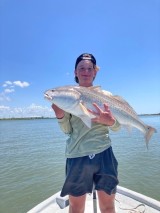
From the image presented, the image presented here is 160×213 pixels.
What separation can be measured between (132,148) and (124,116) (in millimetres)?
13972

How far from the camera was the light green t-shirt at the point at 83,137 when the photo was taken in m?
2.90

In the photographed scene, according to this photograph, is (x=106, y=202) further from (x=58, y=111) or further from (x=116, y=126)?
(x=58, y=111)

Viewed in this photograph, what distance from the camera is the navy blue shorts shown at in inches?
113

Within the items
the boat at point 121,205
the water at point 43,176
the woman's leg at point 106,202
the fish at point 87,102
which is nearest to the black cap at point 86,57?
the fish at point 87,102

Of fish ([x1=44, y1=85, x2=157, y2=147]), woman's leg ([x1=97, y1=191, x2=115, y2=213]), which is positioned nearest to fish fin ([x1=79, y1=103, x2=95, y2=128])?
fish ([x1=44, y1=85, x2=157, y2=147])

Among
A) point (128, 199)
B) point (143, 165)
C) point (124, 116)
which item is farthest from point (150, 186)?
point (124, 116)

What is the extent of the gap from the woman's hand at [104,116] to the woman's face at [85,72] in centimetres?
49

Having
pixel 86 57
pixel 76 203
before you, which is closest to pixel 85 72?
pixel 86 57

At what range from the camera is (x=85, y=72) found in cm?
309

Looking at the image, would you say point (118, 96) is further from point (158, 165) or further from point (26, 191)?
point (158, 165)

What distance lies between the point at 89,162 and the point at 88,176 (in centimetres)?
18

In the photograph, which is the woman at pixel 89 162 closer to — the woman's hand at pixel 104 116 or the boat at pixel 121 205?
the woman's hand at pixel 104 116

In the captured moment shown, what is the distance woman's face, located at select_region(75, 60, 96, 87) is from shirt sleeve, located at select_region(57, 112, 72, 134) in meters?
0.52

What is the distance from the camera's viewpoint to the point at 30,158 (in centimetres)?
1470
